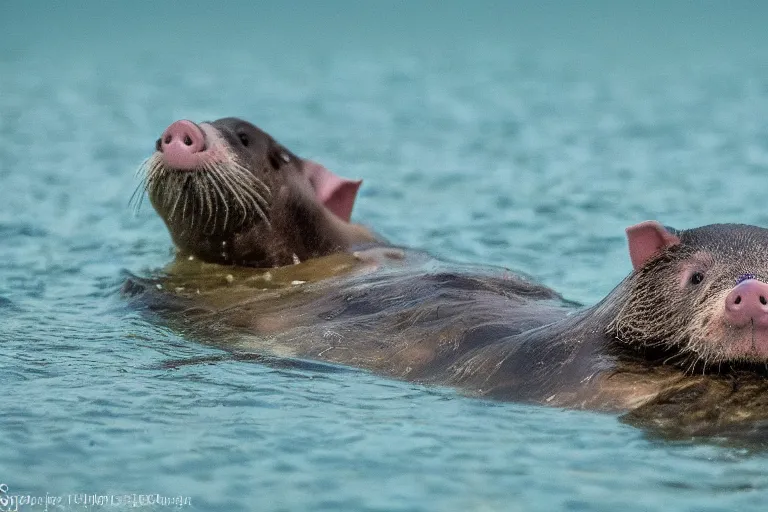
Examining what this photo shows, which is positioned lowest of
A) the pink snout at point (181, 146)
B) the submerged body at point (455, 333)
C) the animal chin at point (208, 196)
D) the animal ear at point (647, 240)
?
the submerged body at point (455, 333)

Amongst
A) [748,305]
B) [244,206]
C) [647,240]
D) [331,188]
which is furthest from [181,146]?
[748,305]

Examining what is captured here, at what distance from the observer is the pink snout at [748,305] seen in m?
6.50

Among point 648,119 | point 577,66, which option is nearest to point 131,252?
point 648,119

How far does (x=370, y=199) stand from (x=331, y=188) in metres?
3.91

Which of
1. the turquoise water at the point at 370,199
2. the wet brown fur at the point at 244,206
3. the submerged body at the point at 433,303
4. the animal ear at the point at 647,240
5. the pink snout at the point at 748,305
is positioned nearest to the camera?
the turquoise water at the point at 370,199

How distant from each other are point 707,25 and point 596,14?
2841 mm

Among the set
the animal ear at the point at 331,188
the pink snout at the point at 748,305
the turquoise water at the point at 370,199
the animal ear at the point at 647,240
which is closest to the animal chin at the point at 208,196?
the animal ear at the point at 331,188

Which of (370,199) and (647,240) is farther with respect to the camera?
(370,199)

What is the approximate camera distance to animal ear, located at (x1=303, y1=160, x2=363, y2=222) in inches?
420

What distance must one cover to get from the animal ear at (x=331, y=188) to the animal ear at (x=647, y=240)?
3633mm

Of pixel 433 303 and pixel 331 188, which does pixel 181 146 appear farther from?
pixel 433 303

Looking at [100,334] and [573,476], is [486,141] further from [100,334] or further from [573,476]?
[573,476]

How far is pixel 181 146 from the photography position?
974 centimetres

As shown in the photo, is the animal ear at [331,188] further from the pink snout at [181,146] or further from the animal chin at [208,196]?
the pink snout at [181,146]
